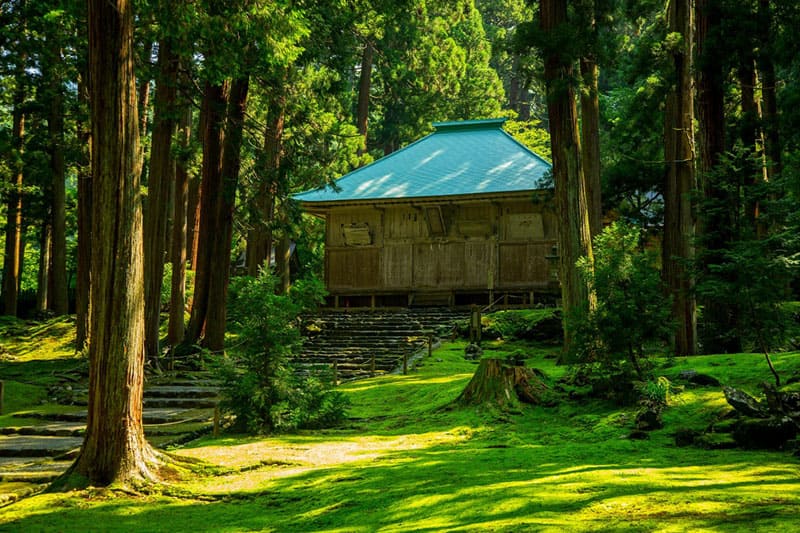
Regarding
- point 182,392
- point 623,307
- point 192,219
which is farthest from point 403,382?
point 192,219

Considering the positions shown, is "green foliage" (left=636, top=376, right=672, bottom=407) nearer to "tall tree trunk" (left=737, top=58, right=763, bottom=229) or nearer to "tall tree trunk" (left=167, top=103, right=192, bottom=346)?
"tall tree trunk" (left=737, top=58, right=763, bottom=229)

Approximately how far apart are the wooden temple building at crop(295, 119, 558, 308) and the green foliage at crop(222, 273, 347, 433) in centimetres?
1548

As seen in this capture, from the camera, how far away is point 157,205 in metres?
17.0

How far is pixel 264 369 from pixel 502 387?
331cm

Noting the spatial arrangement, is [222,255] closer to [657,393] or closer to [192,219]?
[657,393]

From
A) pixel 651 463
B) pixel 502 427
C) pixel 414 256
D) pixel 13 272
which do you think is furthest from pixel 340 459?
pixel 13 272

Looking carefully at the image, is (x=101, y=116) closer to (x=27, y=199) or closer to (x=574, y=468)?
(x=574, y=468)

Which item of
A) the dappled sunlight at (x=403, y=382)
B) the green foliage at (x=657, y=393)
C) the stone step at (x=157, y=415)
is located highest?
the green foliage at (x=657, y=393)

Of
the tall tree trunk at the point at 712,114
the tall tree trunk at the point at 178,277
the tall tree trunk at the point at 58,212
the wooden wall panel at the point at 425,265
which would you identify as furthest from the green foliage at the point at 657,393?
the tall tree trunk at the point at 58,212

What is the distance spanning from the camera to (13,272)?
2847cm

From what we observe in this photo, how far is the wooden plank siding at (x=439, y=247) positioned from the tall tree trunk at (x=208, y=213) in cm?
893

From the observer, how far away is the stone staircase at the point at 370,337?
1734 cm

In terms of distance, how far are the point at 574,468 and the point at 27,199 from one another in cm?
2848

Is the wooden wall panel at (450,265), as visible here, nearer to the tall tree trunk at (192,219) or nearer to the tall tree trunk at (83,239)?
the tall tree trunk at (192,219)
